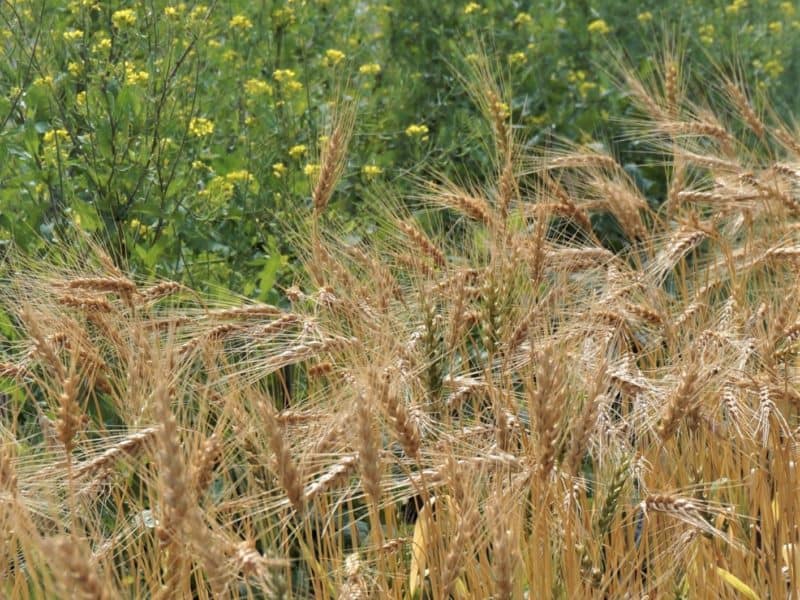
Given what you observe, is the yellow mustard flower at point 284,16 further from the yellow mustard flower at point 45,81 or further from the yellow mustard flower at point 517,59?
the yellow mustard flower at point 45,81

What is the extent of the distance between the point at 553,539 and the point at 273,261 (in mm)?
1454

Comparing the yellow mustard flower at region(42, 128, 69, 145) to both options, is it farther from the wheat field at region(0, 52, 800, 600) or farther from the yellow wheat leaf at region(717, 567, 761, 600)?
the yellow wheat leaf at region(717, 567, 761, 600)

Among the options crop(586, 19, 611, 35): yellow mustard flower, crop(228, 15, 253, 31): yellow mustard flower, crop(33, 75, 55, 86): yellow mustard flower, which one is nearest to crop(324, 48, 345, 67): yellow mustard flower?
crop(228, 15, 253, 31): yellow mustard flower

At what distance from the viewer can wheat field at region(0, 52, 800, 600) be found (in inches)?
71.7

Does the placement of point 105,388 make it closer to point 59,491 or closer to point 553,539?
point 59,491

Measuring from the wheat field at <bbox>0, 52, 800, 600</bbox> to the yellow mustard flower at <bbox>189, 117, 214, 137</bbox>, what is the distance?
0.68 meters

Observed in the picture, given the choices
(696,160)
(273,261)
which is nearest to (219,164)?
(273,261)

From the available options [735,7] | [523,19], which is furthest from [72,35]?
[735,7]

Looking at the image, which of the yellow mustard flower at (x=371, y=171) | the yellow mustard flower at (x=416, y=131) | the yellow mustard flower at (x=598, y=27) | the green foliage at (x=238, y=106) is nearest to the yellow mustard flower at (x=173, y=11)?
the green foliage at (x=238, y=106)

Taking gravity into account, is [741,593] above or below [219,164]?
below

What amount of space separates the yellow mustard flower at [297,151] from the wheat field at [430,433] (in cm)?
68

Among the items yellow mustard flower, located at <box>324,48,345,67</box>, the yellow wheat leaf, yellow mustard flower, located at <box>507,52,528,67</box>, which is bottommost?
the yellow wheat leaf

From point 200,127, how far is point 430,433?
5.46ft

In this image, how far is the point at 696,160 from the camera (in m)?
3.73
